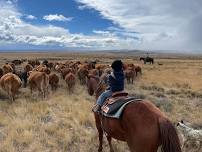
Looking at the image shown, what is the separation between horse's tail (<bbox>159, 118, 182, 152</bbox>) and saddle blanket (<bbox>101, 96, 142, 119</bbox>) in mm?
806

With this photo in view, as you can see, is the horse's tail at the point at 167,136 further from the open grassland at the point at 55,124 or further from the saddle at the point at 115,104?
the open grassland at the point at 55,124

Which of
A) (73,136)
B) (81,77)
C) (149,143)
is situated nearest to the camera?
(149,143)

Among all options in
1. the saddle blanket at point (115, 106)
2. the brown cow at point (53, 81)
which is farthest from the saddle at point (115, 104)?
the brown cow at point (53, 81)

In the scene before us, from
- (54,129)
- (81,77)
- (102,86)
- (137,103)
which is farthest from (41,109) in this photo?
(81,77)

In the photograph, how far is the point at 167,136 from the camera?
220 inches

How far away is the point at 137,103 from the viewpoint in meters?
6.11

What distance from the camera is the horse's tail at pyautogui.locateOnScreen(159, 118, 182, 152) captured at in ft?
18.3

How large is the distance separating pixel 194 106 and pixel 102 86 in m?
8.55

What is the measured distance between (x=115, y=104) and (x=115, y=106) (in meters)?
0.08

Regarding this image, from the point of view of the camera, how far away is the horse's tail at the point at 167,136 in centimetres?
559

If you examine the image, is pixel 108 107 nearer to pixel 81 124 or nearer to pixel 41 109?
pixel 81 124

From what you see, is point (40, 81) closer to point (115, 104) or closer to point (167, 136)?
point (115, 104)

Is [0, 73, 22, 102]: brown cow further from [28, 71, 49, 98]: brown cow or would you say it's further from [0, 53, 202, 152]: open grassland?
[28, 71, 49, 98]: brown cow

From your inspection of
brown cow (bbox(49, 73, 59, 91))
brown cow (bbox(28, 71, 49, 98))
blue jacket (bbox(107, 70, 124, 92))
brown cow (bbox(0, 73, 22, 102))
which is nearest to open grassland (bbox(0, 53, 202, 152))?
brown cow (bbox(0, 73, 22, 102))
